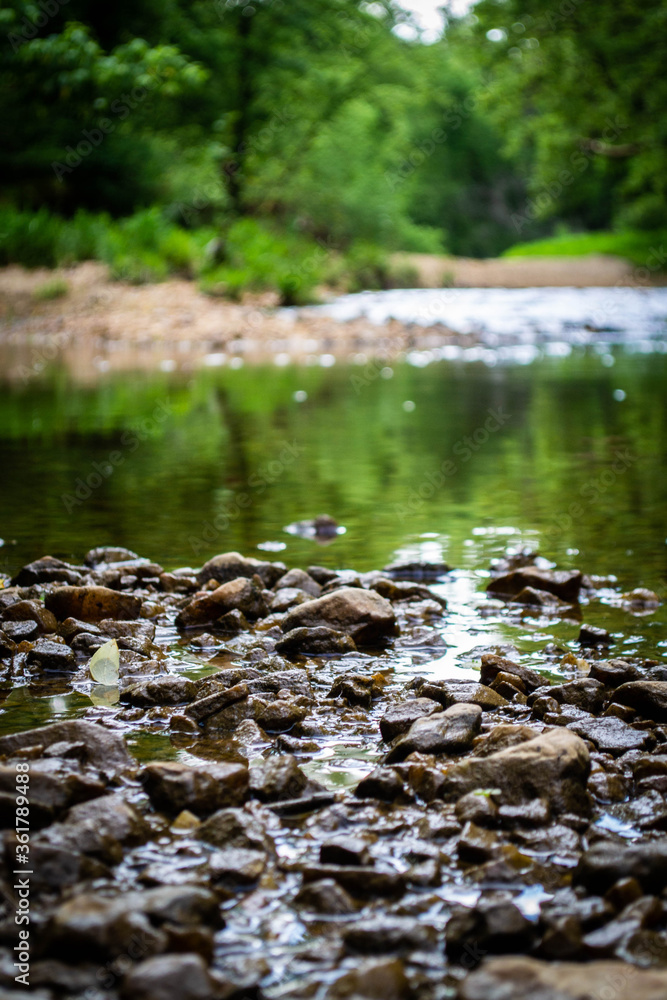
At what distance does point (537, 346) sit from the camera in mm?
19469

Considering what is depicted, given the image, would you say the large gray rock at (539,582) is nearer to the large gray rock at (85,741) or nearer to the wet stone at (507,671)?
the wet stone at (507,671)

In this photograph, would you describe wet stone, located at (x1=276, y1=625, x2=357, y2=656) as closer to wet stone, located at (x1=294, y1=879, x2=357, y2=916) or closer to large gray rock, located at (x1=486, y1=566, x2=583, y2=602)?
large gray rock, located at (x1=486, y1=566, x2=583, y2=602)

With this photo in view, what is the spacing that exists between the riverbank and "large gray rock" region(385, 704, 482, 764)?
564 inches

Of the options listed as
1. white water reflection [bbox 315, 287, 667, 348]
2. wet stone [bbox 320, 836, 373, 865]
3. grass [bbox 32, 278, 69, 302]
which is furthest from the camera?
white water reflection [bbox 315, 287, 667, 348]

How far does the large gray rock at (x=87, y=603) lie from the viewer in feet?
12.7

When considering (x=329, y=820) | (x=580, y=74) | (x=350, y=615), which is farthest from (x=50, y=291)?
(x=329, y=820)

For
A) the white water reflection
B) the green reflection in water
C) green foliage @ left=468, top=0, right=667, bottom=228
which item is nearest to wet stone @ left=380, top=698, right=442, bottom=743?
the green reflection in water

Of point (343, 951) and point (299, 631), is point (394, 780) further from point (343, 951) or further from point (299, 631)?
point (299, 631)

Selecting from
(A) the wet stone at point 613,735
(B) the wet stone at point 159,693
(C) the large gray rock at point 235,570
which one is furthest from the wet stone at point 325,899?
(C) the large gray rock at point 235,570

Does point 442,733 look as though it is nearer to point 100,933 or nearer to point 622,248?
point 100,933

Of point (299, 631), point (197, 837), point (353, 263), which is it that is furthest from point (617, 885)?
point (353, 263)

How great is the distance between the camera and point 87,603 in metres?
3.88

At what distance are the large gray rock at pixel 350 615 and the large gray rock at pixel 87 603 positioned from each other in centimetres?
63

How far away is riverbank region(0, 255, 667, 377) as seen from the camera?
18.3 metres
